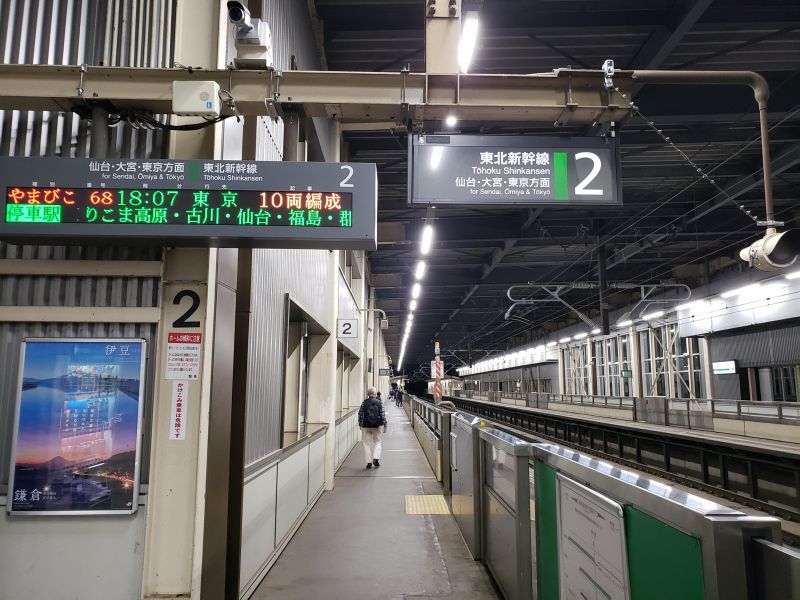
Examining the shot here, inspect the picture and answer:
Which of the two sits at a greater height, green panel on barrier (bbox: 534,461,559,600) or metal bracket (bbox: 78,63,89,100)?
metal bracket (bbox: 78,63,89,100)

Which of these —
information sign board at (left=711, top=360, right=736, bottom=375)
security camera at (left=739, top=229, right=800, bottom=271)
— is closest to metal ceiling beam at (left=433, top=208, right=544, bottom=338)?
information sign board at (left=711, top=360, right=736, bottom=375)

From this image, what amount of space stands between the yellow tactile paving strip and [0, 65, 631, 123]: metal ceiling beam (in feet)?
18.7

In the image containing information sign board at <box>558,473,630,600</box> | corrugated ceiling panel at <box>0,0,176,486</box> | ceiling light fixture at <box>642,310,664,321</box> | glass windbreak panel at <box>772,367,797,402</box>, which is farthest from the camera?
ceiling light fixture at <box>642,310,664,321</box>

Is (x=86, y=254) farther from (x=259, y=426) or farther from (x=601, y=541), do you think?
(x=601, y=541)

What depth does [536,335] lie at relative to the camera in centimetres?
4938

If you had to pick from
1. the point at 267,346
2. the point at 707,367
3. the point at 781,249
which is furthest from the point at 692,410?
the point at 267,346

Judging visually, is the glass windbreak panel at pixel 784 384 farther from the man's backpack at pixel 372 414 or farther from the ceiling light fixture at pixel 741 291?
the man's backpack at pixel 372 414

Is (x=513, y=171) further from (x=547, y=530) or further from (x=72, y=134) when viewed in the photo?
(x=72, y=134)

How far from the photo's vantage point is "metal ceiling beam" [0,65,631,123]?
4250 mm

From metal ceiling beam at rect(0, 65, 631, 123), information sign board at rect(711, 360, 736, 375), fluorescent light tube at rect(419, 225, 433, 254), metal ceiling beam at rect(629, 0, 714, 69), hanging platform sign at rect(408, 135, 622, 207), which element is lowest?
information sign board at rect(711, 360, 736, 375)

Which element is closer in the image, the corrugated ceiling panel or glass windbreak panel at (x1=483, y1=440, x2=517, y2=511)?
glass windbreak panel at (x1=483, y1=440, x2=517, y2=511)

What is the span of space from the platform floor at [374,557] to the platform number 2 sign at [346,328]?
3545 millimetres

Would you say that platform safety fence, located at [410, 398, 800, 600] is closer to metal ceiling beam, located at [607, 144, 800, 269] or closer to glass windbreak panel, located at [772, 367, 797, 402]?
metal ceiling beam, located at [607, 144, 800, 269]

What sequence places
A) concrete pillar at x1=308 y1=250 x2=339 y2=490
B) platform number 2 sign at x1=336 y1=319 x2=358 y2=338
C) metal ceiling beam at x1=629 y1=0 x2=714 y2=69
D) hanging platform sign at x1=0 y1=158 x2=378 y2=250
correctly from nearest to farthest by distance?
1. hanging platform sign at x1=0 y1=158 x2=378 y2=250
2. metal ceiling beam at x1=629 y1=0 x2=714 y2=69
3. concrete pillar at x1=308 y1=250 x2=339 y2=490
4. platform number 2 sign at x1=336 y1=319 x2=358 y2=338
